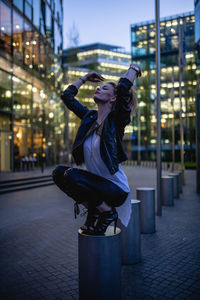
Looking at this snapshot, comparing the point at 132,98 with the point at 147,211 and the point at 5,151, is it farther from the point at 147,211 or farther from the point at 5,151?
the point at 5,151

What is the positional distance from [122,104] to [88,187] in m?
0.85

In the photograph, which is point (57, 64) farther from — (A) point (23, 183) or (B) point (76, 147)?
(B) point (76, 147)

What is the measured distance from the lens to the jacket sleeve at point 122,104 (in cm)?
253

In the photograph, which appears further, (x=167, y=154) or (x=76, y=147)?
(x=167, y=154)

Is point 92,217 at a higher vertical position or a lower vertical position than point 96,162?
lower

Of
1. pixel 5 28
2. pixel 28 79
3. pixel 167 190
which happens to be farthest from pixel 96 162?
pixel 28 79

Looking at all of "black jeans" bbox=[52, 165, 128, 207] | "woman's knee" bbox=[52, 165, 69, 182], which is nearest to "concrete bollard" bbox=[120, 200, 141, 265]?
"black jeans" bbox=[52, 165, 128, 207]

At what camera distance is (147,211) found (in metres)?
5.83

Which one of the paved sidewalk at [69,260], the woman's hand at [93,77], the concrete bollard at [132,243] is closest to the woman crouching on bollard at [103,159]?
the woman's hand at [93,77]

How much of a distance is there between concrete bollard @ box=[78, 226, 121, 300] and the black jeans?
351mm

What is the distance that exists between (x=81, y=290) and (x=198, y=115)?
10.2 m

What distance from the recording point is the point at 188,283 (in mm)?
3516

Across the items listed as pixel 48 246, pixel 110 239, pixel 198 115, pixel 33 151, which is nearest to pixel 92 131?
pixel 110 239

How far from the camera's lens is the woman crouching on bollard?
2.62 m
